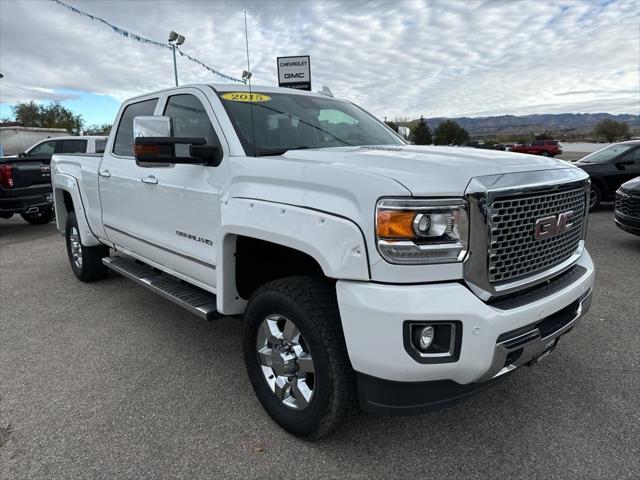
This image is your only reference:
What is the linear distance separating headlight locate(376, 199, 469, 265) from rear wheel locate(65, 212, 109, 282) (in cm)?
454

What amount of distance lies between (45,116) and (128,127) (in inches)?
2082

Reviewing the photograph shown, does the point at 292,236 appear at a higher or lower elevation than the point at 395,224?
lower

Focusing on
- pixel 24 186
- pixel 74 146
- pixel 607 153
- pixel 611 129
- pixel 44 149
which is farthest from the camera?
pixel 611 129

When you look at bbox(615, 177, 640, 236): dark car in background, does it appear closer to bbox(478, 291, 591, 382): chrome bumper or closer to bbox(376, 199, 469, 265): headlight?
bbox(478, 291, 591, 382): chrome bumper

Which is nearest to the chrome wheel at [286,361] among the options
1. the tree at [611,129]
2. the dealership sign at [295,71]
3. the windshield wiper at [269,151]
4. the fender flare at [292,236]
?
the fender flare at [292,236]

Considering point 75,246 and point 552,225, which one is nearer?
point 552,225

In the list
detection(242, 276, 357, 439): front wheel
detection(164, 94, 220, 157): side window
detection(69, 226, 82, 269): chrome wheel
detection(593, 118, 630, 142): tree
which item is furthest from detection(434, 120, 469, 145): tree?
detection(242, 276, 357, 439): front wheel

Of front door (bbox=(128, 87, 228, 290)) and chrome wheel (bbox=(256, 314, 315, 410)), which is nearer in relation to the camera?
chrome wheel (bbox=(256, 314, 315, 410))

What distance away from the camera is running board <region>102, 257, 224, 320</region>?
10.5ft

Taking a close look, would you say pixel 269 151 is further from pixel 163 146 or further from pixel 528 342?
pixel 528 342

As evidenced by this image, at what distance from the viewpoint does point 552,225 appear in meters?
2.45

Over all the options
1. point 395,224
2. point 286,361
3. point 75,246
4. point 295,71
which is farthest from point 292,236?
point 295,71

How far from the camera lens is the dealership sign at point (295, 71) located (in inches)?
567

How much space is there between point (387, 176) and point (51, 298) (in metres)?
4.60
